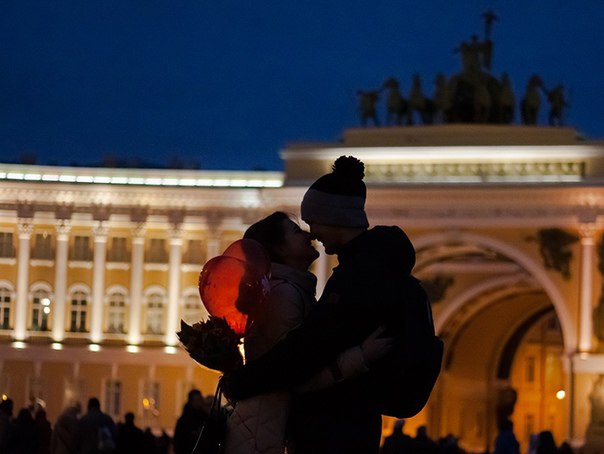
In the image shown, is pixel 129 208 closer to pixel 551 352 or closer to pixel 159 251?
pixel 159 251

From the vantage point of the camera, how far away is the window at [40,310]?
149ft

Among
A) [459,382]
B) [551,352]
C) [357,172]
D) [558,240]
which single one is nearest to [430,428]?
[459,382]

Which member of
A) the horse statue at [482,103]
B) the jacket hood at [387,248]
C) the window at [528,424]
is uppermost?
the horse statue at [482,103]

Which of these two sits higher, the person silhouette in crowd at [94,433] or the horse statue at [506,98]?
the horse statue at [506,98]

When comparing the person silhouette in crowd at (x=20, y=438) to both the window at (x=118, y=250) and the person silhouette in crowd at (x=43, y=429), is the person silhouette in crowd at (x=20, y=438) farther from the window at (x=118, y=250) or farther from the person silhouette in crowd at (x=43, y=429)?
the window at (x=118, y=250)

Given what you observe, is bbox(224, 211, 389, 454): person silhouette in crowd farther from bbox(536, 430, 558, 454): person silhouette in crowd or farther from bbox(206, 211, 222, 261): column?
bbox(206, 211, 222, 261): column

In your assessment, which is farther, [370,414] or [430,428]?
[430,428]

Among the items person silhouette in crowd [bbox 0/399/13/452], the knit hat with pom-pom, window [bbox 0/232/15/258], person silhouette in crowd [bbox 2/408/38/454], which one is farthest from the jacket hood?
window [bbox 0/232/15/258]

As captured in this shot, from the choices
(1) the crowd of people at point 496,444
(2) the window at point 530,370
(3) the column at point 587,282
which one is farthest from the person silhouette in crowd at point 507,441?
(2) the window at point 530,370

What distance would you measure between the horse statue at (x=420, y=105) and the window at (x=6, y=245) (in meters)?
11.0

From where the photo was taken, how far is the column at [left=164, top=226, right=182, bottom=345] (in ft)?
147

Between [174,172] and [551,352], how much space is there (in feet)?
55.1

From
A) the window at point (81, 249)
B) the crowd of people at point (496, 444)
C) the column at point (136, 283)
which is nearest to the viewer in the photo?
the crowd of people at point (496, 444)

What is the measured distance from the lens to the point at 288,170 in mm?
45219
